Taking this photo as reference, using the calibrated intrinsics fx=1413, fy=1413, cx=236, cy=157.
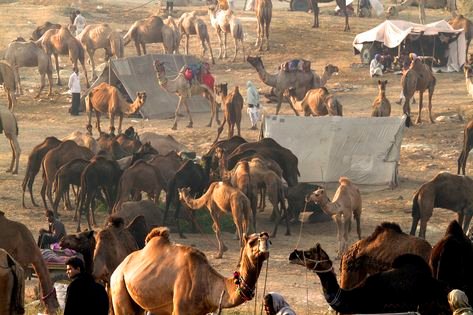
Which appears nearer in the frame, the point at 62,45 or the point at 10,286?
the point at 10,286

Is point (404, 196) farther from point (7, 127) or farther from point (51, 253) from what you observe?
point (51, 253)

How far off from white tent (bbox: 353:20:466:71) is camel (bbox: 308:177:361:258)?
57.8 feet

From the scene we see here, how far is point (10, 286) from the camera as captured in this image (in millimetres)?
11211

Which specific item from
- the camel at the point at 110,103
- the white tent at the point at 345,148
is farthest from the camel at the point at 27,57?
the white tent at the point at 345,148

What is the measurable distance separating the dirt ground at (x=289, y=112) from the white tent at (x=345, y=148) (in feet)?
1.51

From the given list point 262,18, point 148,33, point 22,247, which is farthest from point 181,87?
point 22,247

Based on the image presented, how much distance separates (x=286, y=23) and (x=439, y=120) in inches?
561

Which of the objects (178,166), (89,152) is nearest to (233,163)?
(178,166)

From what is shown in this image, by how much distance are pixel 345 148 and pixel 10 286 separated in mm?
17182

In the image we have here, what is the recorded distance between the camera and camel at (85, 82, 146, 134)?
33062 mm

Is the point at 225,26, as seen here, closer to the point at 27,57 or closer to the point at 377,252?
the point at 27,57

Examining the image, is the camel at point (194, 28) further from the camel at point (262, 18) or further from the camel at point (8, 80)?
the camel at point (8, 80)

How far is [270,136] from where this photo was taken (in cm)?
2811

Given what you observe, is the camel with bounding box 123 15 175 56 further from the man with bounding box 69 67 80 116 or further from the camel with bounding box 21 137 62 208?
the camel with bounding box 21 137 62 208
